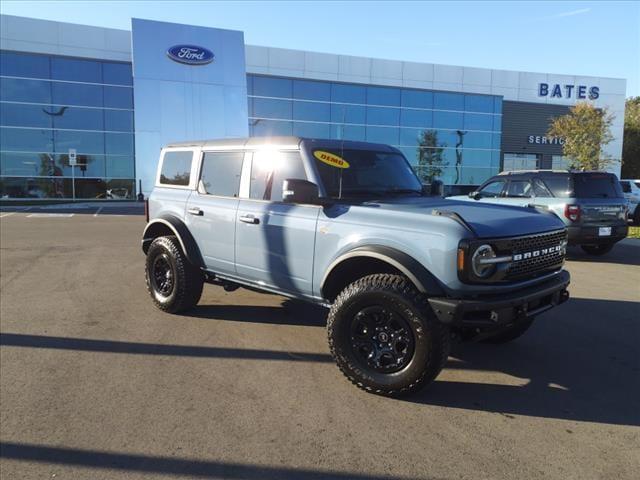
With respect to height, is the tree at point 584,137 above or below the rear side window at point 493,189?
above

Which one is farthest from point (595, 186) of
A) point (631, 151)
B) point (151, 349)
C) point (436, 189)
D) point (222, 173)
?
point (631, 151)

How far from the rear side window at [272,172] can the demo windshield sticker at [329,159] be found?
0.18 m

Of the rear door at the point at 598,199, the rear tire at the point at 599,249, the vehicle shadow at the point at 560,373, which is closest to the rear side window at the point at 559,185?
the rear door at the point at 598,199

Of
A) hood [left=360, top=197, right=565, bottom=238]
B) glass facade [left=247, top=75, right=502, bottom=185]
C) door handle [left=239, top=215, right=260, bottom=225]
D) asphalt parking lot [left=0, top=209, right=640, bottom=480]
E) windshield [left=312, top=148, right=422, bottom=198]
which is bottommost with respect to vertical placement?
asphalt parking lot [left=0, top=209, right=640, bottom=480]

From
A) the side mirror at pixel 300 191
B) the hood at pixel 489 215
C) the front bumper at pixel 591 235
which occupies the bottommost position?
the front bumper at pixel 591 235

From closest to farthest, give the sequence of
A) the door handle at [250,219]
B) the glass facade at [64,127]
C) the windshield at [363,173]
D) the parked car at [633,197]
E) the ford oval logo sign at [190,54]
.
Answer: the windshield at [363,173] < the door handle at [250,219] < the parked car at [633,197] < the glass facade at [64,127] < the ford oval logo sign at [190,54]

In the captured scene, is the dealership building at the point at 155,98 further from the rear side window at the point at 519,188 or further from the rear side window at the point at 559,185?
the rear side window at the point at 559,185

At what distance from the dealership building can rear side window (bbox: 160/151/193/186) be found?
23847mm

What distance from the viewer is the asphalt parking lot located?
3.03m

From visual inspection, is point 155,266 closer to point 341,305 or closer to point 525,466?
point 341,305

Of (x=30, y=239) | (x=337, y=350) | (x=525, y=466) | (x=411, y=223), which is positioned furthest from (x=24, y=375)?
(x=30, y=239)

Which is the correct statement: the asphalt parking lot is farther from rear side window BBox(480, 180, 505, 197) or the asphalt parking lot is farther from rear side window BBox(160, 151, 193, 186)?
rear side window BBox(480, 180, 505, 197)

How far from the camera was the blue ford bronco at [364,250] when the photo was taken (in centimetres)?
369

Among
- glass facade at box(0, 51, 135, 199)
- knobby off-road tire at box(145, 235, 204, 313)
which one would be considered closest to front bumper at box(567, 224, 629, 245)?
knobby off-road tire at box(145, 235, 204, 313)
